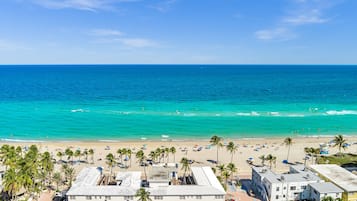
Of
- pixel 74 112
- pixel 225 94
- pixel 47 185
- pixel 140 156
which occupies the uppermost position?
pixel 225 94

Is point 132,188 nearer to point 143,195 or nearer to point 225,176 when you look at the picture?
point 143,195

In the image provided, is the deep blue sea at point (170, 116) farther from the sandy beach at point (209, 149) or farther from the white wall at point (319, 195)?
the white wall at point (319, 195)

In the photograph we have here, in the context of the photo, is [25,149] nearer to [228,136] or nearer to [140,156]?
[140,156]

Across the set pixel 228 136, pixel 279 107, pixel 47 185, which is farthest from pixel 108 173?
pixel 279 107

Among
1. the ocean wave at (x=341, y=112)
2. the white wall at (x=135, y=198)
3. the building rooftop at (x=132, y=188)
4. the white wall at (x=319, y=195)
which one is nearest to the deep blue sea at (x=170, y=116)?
the ocean wave at (x=341, y=112)

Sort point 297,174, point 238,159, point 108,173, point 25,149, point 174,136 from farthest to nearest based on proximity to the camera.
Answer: point 174,136 → point 25,149 → point 238,159 → point 108,173 → point 297,174
